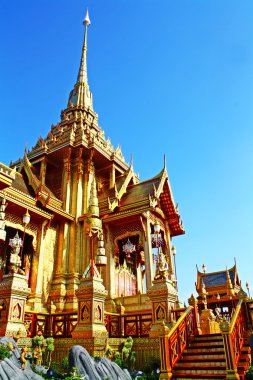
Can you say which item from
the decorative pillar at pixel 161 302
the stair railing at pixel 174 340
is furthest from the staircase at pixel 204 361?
the decorative pillar at pixel 161 302

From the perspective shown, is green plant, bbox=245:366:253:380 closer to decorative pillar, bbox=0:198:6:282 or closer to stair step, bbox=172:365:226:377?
stair step, bbox=172:365:226:377

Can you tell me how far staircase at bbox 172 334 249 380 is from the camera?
7.02 m

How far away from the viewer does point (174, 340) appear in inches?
311

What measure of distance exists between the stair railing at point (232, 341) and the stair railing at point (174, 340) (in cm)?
130

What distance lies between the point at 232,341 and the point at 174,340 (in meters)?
1.42

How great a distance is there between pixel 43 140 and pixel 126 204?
6703mm

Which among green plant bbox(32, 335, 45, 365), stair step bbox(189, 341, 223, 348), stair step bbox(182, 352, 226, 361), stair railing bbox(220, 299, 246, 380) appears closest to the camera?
stair railing bbox(220, 299, 246, 380)

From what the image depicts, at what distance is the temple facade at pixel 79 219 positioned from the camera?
13.2 metres

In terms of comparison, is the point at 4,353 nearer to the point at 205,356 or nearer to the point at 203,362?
the point at 203,362

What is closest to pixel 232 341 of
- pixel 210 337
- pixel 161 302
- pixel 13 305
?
pixel 210 337

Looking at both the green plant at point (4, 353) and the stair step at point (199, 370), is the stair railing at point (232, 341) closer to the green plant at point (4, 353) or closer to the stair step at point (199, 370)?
the stair step at point (199, 370)

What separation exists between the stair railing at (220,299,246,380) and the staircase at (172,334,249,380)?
9.2 inches

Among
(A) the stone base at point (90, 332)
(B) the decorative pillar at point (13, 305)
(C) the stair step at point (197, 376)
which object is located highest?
(B) the decorative pillar at point (13, 305)

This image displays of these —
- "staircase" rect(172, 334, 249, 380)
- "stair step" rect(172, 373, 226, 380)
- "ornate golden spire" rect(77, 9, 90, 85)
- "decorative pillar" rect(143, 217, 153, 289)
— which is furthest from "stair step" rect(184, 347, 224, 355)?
"ornate golden spire" rect(77, 9, 90, 85)
